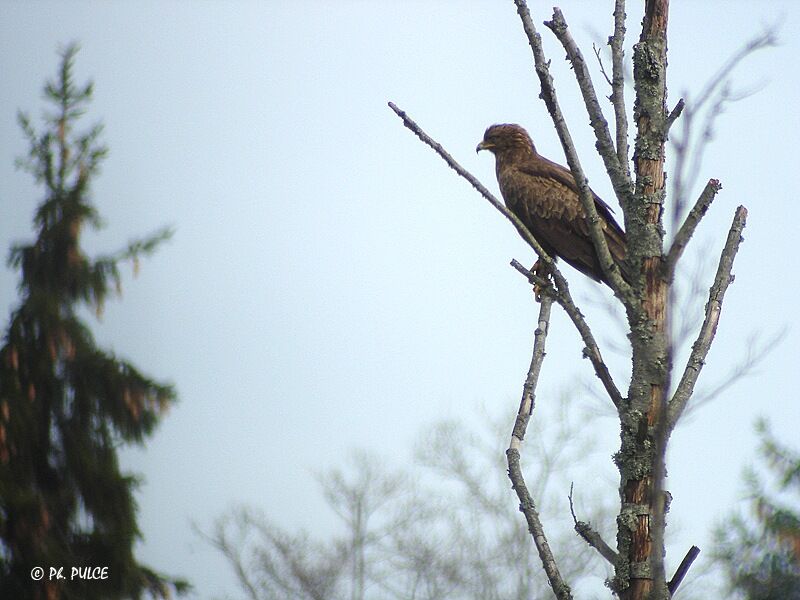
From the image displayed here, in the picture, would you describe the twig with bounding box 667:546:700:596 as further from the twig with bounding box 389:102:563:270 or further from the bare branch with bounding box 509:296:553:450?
the twig with bounding box 389:102:563:270

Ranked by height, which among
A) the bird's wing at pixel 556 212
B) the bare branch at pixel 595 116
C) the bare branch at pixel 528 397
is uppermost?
the bird's wing at pixel 556 212

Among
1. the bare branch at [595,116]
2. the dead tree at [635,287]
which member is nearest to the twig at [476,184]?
the dead tree at [635,287]

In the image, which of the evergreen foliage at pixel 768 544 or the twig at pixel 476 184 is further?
the evergreen foliage at pixel 768 544

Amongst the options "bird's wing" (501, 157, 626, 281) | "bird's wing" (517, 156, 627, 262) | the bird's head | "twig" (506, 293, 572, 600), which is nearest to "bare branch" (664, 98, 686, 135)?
"twig" (506, 293, 572, 600)

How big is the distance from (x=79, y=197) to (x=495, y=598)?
372 inches

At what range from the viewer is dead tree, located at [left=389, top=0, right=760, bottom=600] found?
9.43 ft

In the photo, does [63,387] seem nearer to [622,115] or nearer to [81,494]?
[81,494]

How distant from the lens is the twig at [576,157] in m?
3.08

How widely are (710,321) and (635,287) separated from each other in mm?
268

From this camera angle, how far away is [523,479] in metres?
3.06

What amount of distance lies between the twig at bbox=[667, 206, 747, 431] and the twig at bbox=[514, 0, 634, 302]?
27 centimetres

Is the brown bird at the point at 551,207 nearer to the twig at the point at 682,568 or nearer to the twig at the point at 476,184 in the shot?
the twig at the point at 476,184

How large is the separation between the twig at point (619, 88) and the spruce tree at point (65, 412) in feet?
22.4

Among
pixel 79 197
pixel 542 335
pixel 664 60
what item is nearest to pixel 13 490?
pixel 79 197
